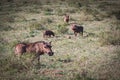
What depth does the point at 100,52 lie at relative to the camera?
11.7 metres

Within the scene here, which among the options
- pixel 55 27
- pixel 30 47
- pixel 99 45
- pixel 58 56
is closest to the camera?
pixel 30 47

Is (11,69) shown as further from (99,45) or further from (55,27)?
(55,27)

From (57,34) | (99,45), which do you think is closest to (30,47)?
(99,45)

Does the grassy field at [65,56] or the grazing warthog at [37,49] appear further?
the grazing warthog at [37,49]

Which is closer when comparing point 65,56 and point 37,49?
point 37,49

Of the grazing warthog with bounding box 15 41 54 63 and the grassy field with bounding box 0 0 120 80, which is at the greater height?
the grazing warthog with bounding box 15 41 54 63

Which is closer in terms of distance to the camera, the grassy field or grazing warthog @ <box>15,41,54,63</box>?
the grassy field

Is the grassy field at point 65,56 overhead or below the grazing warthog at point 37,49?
below

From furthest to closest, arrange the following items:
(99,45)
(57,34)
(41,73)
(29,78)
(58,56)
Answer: (57,34), (99,45), (58,56), (41,73), (29,78)

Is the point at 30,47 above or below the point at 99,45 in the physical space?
above

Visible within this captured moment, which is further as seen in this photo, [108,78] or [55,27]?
[55,27]

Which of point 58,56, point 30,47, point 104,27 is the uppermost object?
point 30,47

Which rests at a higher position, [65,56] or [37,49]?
[37,49]

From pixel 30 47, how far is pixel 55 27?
767 centimetres
